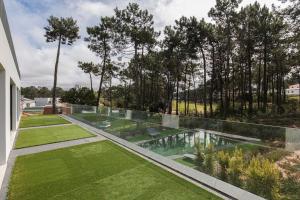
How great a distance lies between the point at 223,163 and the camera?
18.7ft

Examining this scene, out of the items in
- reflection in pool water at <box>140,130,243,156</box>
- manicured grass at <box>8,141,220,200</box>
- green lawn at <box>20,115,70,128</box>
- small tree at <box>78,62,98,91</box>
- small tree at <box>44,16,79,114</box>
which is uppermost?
small tree at <box>44,16,79,114</box>

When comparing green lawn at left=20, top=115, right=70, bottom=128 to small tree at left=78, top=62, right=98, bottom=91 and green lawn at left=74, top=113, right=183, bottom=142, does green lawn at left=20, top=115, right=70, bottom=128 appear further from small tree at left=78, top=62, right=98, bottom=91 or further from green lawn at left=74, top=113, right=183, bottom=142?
small tree at left=78, top=62, right=98, bottom=91

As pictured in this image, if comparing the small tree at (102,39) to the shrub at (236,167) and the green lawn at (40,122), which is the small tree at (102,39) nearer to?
the green lawn at (40,122)

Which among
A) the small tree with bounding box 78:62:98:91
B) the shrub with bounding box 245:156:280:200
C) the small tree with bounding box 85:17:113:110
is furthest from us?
the small tree with bounding box 78:62:98:91

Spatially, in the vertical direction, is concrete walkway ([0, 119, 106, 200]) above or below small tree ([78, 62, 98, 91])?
below

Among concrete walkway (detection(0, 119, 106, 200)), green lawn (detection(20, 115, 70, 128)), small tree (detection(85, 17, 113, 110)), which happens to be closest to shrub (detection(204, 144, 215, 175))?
concrete walkway (detection(0, 119, 106, 200))

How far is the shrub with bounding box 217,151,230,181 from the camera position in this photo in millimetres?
5543

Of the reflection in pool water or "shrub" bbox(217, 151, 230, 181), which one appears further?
the reflection in pool water

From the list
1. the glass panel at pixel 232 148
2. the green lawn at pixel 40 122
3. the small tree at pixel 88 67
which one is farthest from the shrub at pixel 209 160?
the small tree at pixel 88 67

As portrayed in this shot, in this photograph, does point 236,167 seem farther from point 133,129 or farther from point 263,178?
point 133,129

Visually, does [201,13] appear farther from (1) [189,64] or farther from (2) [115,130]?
(2) [115,130]

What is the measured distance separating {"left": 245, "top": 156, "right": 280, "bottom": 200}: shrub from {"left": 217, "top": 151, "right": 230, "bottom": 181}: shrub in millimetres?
593

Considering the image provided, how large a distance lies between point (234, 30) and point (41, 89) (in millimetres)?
84179

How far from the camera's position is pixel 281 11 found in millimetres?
14281
